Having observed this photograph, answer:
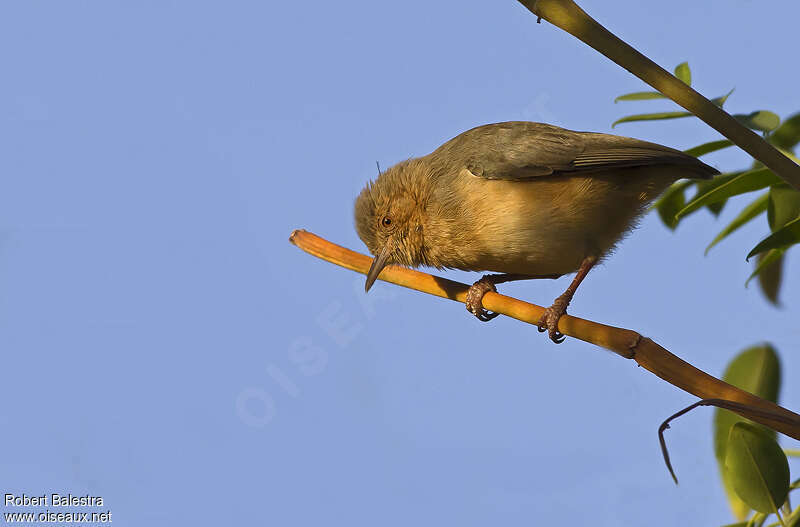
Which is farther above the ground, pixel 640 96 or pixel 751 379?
pixel 640 96

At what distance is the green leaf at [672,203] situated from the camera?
325cm

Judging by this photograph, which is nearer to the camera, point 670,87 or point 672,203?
point 670,87

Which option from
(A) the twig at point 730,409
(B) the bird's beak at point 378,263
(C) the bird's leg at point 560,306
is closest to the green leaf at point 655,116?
(C) the bird's leg at point 560,306

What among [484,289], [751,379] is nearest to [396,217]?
[484,289]

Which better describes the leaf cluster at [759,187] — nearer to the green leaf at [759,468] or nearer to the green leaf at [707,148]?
the green leaf at [707,148]

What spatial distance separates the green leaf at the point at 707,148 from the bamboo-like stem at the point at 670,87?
743 mm

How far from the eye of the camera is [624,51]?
2176 millimetres

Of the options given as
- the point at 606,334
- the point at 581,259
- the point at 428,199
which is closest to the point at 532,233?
the point at 581,259

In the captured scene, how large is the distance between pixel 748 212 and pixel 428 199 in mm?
1599

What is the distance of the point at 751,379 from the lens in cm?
308

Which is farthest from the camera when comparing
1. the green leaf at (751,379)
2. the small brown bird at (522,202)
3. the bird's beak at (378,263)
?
the bird's beak at (378,263)

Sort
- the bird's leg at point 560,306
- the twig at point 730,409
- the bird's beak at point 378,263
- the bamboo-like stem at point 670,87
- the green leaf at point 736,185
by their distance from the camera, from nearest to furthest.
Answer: the twig at point 730,409
the bamboo-like stem at point 670,87
the green leaf at point 736,185
the bird's leg at point 560,306
the bird's beak at point 378,263

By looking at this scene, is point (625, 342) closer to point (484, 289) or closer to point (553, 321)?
point (553, 321)

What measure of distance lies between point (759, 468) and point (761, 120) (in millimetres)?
1135
